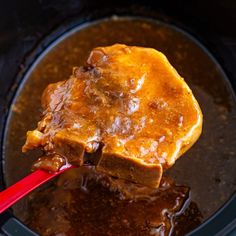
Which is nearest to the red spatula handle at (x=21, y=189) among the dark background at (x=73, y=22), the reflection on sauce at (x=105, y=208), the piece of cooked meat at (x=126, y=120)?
the piece of cooked meat at (x=126, y=120)

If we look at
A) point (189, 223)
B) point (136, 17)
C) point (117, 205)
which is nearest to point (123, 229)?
point (117, 205)

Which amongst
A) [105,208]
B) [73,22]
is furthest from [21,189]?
[73,22]

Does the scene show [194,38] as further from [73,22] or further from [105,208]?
[105,208]

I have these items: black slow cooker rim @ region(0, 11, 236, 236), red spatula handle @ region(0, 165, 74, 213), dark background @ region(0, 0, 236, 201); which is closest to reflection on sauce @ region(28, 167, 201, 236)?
black slow cooker rim @ region(0, 11, 236, 236)

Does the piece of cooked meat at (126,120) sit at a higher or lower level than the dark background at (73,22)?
lower

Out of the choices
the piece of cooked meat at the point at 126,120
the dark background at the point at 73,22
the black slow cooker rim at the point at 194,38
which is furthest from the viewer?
the dark background at the point at 73,22

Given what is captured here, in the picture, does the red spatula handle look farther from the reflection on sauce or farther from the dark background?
the dark background

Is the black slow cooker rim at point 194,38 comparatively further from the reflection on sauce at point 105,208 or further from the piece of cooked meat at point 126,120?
the piece of cooked meat at point 126,120
